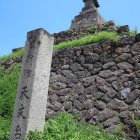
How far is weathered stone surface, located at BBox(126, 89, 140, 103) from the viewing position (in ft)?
22.2

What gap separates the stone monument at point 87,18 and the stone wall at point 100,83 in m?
4.03

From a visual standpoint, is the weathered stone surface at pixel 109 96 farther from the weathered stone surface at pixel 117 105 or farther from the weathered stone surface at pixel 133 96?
the weathered stone surface at pixel 133 96

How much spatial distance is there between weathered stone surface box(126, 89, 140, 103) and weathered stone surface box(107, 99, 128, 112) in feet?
0.44

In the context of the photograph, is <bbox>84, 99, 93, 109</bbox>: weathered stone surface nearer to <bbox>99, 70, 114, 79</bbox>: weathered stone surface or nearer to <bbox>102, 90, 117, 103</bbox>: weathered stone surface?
<bbox>102, 90, 117, 103</bbox>: weathered stone surface

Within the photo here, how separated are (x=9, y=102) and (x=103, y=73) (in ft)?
7.43

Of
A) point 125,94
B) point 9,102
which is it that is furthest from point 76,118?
point 9,102

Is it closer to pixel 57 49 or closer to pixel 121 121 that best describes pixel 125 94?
pixel 121 121

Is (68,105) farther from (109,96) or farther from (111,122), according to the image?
(111,122)

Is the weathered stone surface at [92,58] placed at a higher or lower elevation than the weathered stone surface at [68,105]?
higher

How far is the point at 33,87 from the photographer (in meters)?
5.26

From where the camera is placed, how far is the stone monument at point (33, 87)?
511cm

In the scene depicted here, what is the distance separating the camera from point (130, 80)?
7.09 m

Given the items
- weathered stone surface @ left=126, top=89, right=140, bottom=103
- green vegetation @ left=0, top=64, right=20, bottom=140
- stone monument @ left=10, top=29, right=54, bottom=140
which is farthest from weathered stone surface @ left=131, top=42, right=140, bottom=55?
green vegetation @ left=0, top=64, right=20, bottom=140

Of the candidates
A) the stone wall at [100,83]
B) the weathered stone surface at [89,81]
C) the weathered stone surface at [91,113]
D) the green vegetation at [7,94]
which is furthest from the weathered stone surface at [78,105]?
the green vegetation at [7,94]
